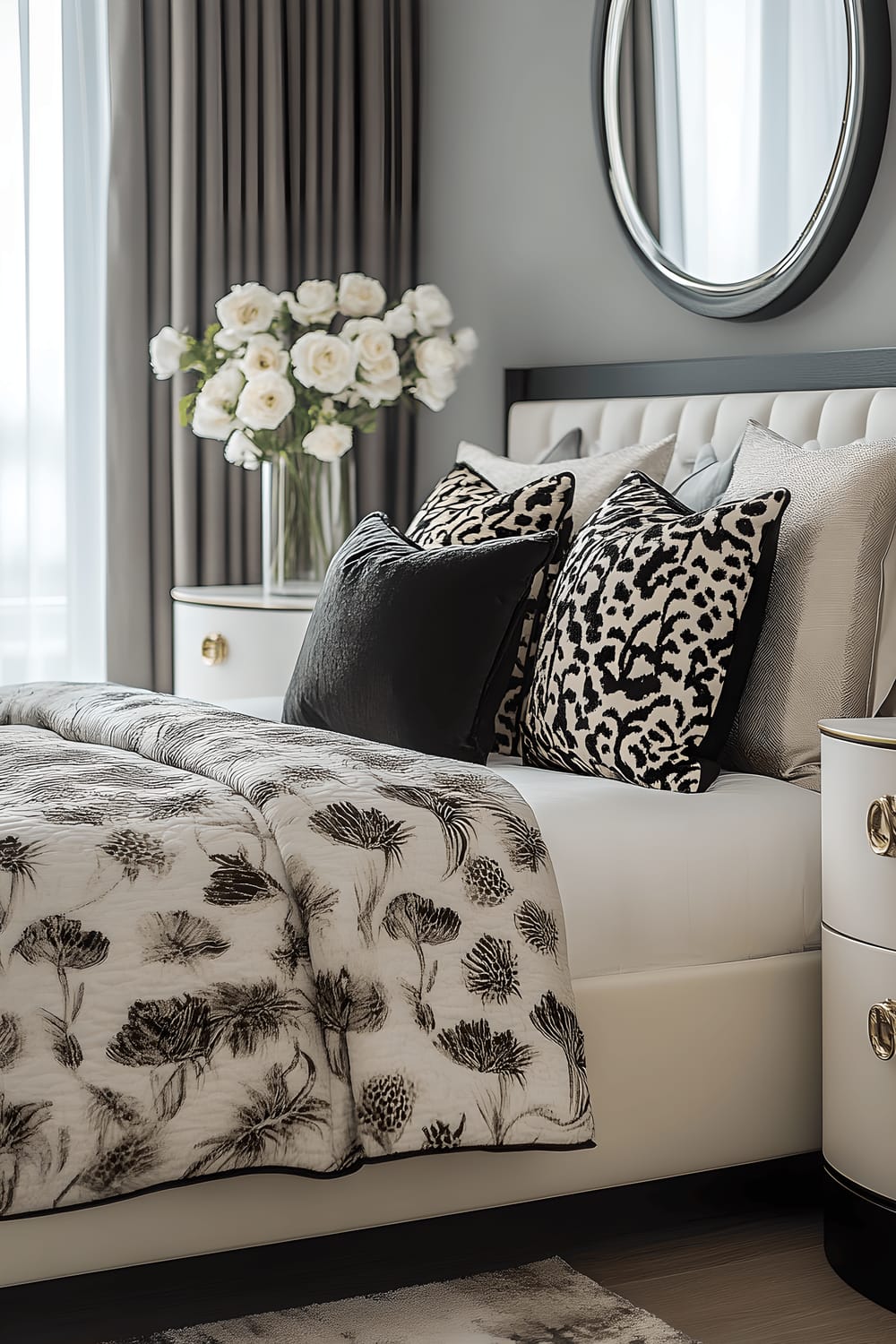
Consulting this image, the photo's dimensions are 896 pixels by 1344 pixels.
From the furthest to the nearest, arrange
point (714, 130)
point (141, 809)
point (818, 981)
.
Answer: point (714, 130)
point (818, 981)
point (141, 809)

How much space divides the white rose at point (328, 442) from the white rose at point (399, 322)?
0.26 metres

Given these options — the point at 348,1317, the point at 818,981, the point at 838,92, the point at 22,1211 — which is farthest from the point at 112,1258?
the point at 838,92

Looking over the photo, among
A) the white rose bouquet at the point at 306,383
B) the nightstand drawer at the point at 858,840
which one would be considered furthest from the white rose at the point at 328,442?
the nightstand drawer at the point at 858,840

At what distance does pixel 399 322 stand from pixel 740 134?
0.88 m

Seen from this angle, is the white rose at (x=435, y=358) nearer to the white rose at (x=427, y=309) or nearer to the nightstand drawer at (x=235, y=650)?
the white rose at (x=427, y=309)

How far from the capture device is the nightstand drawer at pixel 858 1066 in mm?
1752

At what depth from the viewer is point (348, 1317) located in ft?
5.77

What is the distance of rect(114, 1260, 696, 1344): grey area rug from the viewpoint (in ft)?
5.59

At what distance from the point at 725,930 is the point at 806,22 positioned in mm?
1628

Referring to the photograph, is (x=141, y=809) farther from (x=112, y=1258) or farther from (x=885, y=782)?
(x=885, y=782)

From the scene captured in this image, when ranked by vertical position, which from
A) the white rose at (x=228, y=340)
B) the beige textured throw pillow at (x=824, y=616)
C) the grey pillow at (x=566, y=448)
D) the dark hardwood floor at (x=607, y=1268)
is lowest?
the dark hardwood floor at (x=607, y=1268)

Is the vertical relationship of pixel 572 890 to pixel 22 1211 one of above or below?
above

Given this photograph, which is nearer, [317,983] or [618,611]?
[317,983]

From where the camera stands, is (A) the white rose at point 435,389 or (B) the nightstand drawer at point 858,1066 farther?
(A) the white rose at point 435,389
